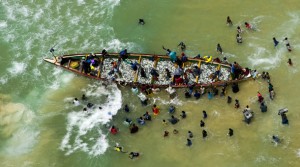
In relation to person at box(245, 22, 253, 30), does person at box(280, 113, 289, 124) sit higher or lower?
lower

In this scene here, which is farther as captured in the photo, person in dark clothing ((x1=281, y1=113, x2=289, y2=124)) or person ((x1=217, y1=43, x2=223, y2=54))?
person ((x1=217, y1=43, x2=223, y2=54))

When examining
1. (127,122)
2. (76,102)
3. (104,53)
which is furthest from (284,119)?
(76,102)

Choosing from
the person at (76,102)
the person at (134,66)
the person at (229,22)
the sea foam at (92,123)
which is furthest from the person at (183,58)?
the person at (76,102)

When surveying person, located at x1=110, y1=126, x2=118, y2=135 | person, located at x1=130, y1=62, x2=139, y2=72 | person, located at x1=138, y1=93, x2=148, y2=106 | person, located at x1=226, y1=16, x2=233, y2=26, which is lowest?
person, located at x1=110, y1=126, x2=118, y2=135

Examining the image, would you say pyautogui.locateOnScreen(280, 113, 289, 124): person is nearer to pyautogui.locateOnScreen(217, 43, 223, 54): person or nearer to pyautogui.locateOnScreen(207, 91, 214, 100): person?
pyautogui.locateOnScreen(207, 91, 214, 100): person

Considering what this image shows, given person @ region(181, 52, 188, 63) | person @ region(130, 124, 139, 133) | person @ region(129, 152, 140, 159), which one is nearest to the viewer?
person @ region(129, 152, 140, 159)

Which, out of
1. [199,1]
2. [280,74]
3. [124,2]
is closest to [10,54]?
[124,2]

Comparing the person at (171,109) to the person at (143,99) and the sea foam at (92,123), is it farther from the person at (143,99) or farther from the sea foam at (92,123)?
the sea foam at (92,123)

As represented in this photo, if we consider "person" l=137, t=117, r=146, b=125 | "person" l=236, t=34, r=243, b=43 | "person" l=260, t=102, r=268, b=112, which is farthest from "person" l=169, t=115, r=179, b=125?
"person" l=236, t=34, r=243, b=43

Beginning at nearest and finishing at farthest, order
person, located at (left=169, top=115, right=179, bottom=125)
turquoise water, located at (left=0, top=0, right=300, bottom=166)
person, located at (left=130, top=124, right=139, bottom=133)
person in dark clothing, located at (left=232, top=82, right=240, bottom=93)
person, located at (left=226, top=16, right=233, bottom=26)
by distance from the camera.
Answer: turquoise water, located at (left=0, top=0, right=300, bottom=166)
person, located at (left=130, top=124, right=139, bottom=133)
person, located at (left=169, top=115, right=179, bottom=125)
person in dark clothing, located at (left=232, top=82, right=240, bottom=93)
person, located at (left=226, top=16, right=233, bottom=26)
